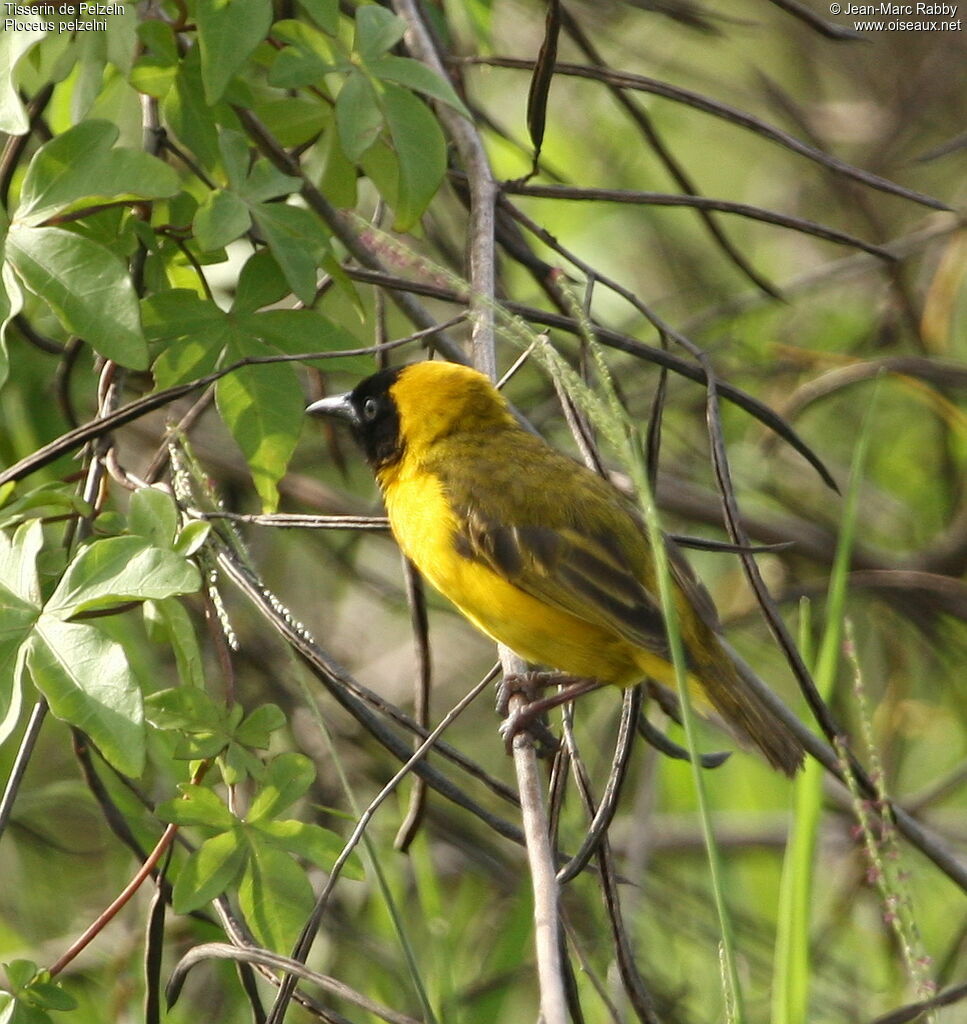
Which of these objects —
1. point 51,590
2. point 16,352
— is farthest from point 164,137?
point 16,352

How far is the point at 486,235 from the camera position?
2766 mm

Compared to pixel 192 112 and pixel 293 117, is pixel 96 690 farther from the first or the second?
pixel 293 117

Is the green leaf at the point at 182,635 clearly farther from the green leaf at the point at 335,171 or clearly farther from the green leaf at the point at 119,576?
the green leaf at the point at 335,171

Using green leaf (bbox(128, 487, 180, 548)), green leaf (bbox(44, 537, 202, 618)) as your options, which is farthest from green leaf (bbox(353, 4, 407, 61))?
green leaf (bbox(44, 537, 202, 618))

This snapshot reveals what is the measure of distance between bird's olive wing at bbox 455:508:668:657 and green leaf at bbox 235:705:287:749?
1183 mm

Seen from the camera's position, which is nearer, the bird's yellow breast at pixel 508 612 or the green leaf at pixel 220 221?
the green leaf at pixel 220 221

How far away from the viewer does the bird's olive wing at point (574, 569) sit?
3.08m

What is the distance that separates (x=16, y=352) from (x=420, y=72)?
64.6 inches

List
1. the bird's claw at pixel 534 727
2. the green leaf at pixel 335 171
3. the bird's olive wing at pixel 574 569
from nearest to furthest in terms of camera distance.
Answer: the green leaf at pixel 335 171, the bird's claw at pixel 534 727, the bird's olive wing at pixel 574 569

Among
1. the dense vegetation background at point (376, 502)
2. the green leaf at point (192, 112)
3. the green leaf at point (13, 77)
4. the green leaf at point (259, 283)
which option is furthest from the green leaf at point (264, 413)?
the green leaf at point (13, 77)

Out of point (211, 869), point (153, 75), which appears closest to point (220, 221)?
point (153, 75)

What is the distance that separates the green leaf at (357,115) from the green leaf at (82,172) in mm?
371

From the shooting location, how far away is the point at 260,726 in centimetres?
207

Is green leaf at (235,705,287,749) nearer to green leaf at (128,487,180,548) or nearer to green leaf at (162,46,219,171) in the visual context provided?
green leaf at (128,487,180,548)
